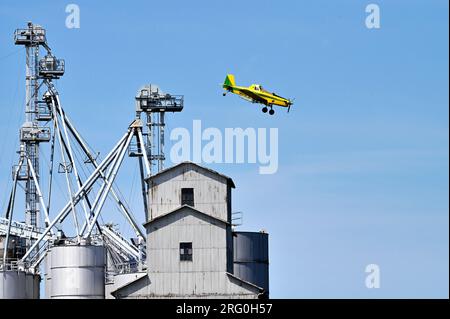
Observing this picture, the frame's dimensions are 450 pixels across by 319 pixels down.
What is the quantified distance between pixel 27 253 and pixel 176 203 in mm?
21537

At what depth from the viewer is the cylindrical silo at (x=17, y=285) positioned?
10455cm

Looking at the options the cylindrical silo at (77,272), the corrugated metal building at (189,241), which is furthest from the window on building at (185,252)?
the cylindrical silo at (77,272)

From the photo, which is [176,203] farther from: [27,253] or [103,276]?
[27,253]

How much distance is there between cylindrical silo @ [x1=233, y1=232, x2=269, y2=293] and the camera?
108188mm

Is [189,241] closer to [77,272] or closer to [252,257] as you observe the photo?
[77,272]

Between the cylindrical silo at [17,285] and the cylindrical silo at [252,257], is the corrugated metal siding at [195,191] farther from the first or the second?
the cylindrical silo at [17,285]

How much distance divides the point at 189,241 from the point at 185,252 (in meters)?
0.75

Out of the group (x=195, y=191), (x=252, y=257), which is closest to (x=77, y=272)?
(x=195, y=191)

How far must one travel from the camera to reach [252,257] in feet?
359

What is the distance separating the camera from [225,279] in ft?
297

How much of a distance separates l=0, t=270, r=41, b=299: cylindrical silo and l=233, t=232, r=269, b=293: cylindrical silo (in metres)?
14.8
